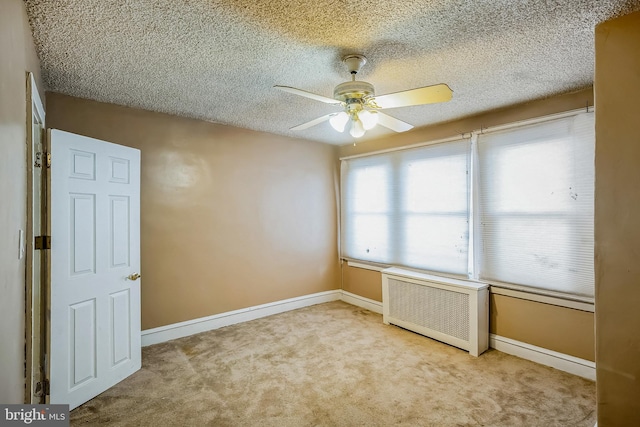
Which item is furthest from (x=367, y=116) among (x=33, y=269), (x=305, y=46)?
(x=33, y=269)

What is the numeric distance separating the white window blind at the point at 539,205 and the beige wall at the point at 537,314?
0.16m

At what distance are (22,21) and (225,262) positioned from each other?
2.82 m

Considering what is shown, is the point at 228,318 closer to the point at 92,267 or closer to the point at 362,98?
the point at 92,267

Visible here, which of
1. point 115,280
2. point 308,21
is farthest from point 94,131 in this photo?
point 308,21

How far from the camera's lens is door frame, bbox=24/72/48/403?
5.39 ft

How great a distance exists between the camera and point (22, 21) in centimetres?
152

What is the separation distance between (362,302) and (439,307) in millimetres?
1422

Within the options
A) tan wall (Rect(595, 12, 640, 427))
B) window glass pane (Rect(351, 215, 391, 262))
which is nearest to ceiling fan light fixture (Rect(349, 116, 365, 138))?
tan wall (Rect(595, 12, 640, 427))

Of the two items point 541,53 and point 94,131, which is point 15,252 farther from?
point 541,53

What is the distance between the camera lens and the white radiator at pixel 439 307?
3041mm

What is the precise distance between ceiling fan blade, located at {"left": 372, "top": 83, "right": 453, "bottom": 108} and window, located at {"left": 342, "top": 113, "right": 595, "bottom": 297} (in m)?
1.55

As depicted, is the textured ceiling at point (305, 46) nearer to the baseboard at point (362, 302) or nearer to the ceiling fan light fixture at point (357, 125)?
the ceiling fan light fixture at point (357, 125)

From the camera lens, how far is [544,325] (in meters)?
2.85

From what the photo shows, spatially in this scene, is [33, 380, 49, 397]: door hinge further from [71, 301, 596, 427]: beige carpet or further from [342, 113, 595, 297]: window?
[342, 113, 595, 297]: window
